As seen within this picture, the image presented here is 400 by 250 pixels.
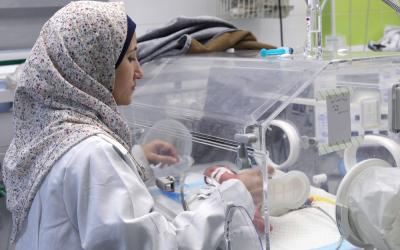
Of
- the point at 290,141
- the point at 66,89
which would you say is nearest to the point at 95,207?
the point at 66,89

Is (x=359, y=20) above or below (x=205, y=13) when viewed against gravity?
below

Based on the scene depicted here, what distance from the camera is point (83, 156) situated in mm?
969

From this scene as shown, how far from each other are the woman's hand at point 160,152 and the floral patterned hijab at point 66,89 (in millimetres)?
576

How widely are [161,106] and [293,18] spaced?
4.23 ft

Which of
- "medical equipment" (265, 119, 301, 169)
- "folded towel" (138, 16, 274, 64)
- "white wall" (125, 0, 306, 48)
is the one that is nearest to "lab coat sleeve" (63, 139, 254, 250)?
"medical equipment" (265, 119, 301, 169)

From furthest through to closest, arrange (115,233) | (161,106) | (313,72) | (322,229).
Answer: (161,106), (322,229), (313,72), (115,233)

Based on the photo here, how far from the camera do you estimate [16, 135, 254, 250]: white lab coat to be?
95cm

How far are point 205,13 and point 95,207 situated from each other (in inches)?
68.0

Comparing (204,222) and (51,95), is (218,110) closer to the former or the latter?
(204,222)

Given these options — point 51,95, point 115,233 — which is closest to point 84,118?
point 51,95

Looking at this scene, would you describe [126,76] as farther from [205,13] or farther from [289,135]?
[205,13]

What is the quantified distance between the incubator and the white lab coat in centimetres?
24

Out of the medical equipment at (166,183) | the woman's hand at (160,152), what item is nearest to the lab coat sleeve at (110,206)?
the medical equipment at (166,183)

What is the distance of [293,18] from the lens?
2789mm
